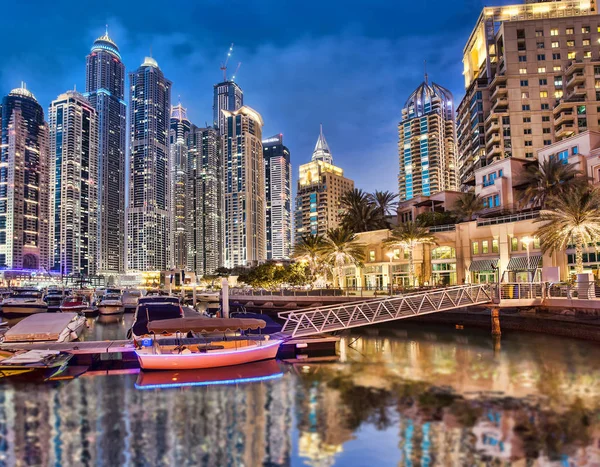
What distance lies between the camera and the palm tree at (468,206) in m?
68.6

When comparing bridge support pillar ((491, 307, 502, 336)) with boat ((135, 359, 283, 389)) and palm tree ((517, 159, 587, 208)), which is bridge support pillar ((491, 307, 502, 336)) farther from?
palm tree ((517, 159, 587, 208))

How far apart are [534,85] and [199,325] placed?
321 ft

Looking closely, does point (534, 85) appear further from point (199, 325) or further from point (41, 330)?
point (41, 330)

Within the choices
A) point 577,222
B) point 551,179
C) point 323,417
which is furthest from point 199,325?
point 551,179

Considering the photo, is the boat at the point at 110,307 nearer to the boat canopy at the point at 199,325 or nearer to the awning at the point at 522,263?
the boat canopy at the point at 199,325

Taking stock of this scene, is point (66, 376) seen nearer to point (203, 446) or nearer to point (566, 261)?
point (203, 446)

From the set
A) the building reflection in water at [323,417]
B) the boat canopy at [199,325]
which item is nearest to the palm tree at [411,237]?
the building reflection in water at [323,417]

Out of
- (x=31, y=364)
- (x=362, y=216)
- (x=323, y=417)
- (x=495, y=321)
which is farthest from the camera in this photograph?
(x=362, y=216)

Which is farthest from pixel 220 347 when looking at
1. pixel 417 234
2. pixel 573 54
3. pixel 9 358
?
pixel 573 54

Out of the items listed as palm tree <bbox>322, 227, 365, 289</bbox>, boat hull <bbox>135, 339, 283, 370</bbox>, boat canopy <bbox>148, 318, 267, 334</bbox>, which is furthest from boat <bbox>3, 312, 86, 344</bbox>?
palm tree <bbox>322, 227, 365, 289</bbox>

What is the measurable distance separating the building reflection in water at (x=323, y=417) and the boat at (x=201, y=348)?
1.73 meters

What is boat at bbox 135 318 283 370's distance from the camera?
23.3 m

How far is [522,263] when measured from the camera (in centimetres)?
5419

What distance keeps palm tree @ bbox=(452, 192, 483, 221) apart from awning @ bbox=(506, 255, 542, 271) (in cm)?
1470
